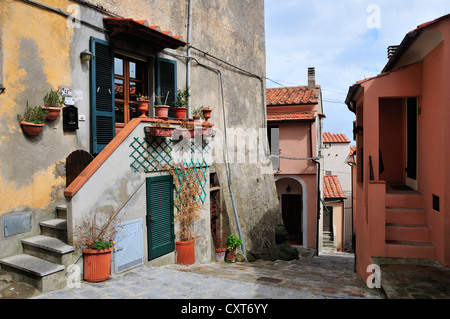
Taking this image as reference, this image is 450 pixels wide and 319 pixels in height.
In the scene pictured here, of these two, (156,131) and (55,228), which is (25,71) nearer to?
(156,131)

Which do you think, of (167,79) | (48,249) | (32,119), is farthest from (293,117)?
(48,249)

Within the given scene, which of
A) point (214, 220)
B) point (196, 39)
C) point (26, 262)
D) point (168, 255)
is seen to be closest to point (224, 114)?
point (196, 39)

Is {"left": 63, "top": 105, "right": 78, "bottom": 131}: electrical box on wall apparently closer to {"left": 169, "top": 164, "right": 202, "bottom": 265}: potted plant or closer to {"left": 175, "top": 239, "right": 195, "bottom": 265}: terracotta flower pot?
{"left": 169, "top": 164, "right": 202, "bottom": 265}: potted plant

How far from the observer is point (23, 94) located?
5492 millimetres

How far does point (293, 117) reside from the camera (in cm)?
1594

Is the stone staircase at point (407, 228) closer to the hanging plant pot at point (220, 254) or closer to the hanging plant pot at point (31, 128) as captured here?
the hanging plant pot at point (220, 254)

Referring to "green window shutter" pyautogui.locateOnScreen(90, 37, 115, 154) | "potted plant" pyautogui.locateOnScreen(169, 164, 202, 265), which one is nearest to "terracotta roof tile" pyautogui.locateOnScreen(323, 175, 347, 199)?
"potted plant" pyautogui.locateOnScreen(169, 164, 202, 265)

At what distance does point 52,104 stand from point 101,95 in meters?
1.08

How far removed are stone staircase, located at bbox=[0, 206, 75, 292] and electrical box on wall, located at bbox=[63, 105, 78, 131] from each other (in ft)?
5.67

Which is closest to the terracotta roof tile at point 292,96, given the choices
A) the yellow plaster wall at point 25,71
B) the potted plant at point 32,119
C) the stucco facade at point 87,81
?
the stucco facade at point 87,81

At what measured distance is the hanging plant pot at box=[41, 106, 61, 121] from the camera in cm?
573

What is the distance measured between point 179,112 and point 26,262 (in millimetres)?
4024
